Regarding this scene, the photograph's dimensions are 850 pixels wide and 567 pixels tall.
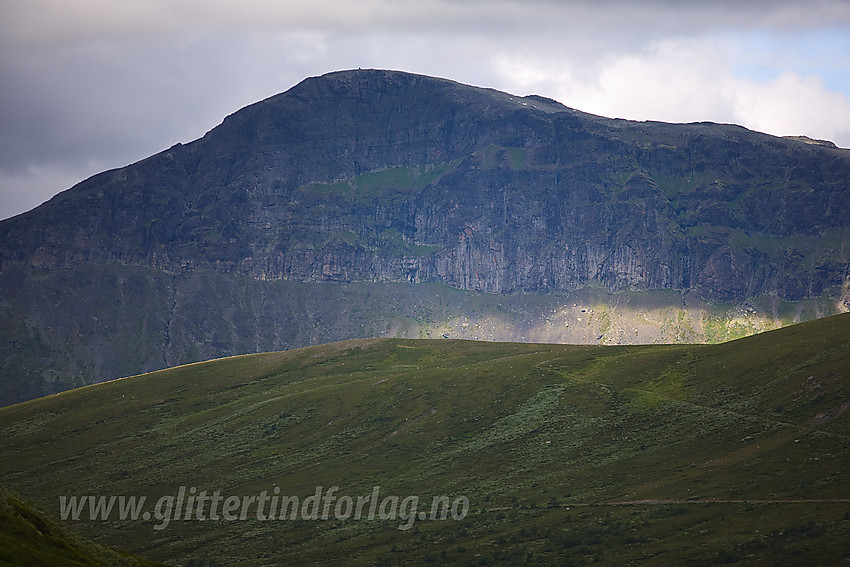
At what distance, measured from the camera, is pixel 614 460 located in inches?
5103

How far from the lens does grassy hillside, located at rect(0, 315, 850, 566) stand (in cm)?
9912

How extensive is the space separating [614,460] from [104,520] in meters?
85.8

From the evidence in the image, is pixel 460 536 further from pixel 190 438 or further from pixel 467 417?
pixel 190 438

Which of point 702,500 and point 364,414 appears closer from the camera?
point 702,500

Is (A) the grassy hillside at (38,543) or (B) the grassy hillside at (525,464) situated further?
(B) the grassy hillside at (525,464)

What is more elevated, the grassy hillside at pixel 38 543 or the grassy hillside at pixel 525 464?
the grassy hillside at pixel 38 543

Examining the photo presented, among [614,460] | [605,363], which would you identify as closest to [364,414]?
[605,363]

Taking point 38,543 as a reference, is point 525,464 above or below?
below

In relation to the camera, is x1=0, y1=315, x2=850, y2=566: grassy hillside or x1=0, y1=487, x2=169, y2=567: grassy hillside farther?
x1=0, y1=315, x2=850, y2=566: grassy hillside

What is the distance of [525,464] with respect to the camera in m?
138

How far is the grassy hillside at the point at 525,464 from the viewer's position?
99125 mm

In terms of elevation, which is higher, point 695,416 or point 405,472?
point 695,416

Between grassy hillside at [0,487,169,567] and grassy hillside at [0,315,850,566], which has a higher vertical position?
grassy hillside at [0,487,169,567]

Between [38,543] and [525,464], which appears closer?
[38,543]
